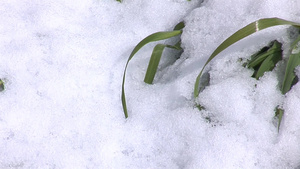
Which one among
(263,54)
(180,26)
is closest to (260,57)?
(263,54)

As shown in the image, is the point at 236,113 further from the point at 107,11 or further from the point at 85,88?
the point at 107,11

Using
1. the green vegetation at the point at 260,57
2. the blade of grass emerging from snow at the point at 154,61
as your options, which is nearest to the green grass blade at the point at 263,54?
the green vegetation at the point at 260,57

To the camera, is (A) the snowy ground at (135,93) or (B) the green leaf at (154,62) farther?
(B) the green leaf at (154,62)

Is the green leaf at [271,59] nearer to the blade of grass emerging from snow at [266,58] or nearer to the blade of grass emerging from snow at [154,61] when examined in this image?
the blade of grass emerging from snow at [266,58]

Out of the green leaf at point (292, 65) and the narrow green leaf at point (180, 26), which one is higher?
the green leaf at point (292, 65)

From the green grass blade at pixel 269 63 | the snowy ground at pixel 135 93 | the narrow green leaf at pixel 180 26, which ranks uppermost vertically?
the green grass blade at pixel 269 63

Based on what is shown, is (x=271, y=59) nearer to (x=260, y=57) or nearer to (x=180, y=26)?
(x=260, y=57)

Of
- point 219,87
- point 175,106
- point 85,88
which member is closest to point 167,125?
point 175,106
